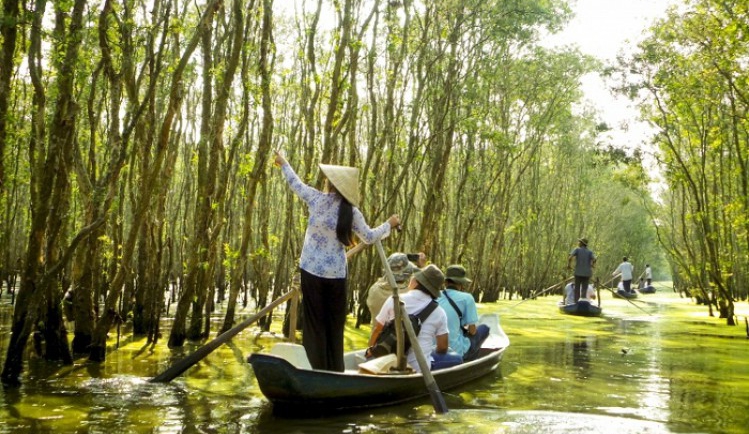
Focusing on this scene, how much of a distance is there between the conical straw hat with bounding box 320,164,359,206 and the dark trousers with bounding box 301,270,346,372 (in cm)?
71

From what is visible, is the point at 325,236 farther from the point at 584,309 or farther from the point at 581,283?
the point at 581,283

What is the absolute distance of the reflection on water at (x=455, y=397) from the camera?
599 centimetres

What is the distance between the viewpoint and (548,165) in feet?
129

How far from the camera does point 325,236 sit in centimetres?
655

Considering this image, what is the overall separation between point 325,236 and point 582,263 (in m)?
15.0

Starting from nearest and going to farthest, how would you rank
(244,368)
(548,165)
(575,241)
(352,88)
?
(244,368) < (352,88) < (548,165) < (575,241)

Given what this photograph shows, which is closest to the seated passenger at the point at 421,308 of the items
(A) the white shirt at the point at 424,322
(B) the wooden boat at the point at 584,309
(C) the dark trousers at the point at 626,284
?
(A) the white shirt at the point at 424,322

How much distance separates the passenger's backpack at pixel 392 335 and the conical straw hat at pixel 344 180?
1435mm

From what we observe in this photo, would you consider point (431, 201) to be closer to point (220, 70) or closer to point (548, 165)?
point (220, 70)

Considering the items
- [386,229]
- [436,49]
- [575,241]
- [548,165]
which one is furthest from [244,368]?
[575,241]

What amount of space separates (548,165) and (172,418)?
34855mm

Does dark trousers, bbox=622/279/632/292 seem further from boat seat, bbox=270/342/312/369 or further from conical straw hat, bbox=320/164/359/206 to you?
boat seat, bbox=270/342/312/369

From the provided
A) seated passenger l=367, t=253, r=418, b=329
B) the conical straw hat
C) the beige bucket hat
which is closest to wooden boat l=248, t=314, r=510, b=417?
the beige bucket hat

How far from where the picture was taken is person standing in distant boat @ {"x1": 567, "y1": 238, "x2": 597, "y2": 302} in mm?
20203
